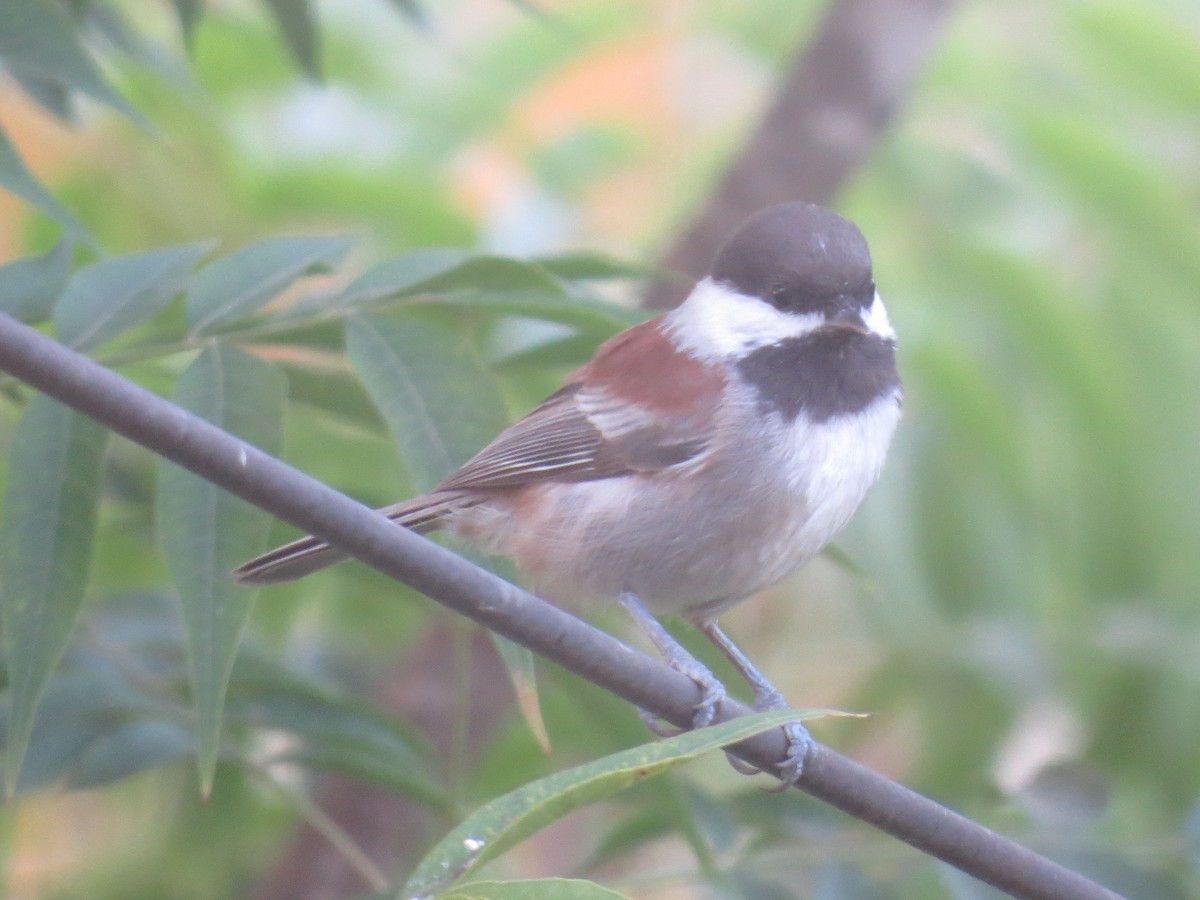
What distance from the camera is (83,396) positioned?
3.34ft

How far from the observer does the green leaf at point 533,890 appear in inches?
39.4

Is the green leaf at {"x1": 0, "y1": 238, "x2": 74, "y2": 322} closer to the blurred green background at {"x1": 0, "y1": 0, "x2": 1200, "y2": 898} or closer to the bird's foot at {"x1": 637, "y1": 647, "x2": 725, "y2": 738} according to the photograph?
the blurred green background at {"x1": 0, "y1": 0, "x2": 1200, "y2": 898}

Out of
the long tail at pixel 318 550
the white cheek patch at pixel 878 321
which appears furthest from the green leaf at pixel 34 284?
the white cheek patch at pixel 878 321

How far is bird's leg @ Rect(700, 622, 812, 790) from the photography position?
128 cm

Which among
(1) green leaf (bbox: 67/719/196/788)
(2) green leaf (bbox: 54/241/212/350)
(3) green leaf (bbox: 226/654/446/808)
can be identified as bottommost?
(1) green leaf (bbox: 67/719/196/788)

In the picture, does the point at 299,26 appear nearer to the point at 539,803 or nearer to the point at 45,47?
the point at 45,47

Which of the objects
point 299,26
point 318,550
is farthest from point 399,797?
point 299,26

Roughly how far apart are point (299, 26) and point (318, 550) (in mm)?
749

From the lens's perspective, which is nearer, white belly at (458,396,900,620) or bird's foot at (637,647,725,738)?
bird's foot at (637,647,725,738)

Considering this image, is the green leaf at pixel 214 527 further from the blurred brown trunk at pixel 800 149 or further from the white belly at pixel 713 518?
the blurred brown trunk at pixel 800 149

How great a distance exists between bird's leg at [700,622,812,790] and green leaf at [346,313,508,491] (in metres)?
0.48

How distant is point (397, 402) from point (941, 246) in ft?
5.56

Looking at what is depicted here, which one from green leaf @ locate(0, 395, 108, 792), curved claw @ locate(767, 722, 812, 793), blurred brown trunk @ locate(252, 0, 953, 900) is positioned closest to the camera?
curved claw @ locate(767, 722, 812, 793)

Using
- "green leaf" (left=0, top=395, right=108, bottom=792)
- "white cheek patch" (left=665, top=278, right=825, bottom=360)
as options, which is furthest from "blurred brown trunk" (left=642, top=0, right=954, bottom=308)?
"green leaf" (left=0, top=395, right=108, bottom=792)
